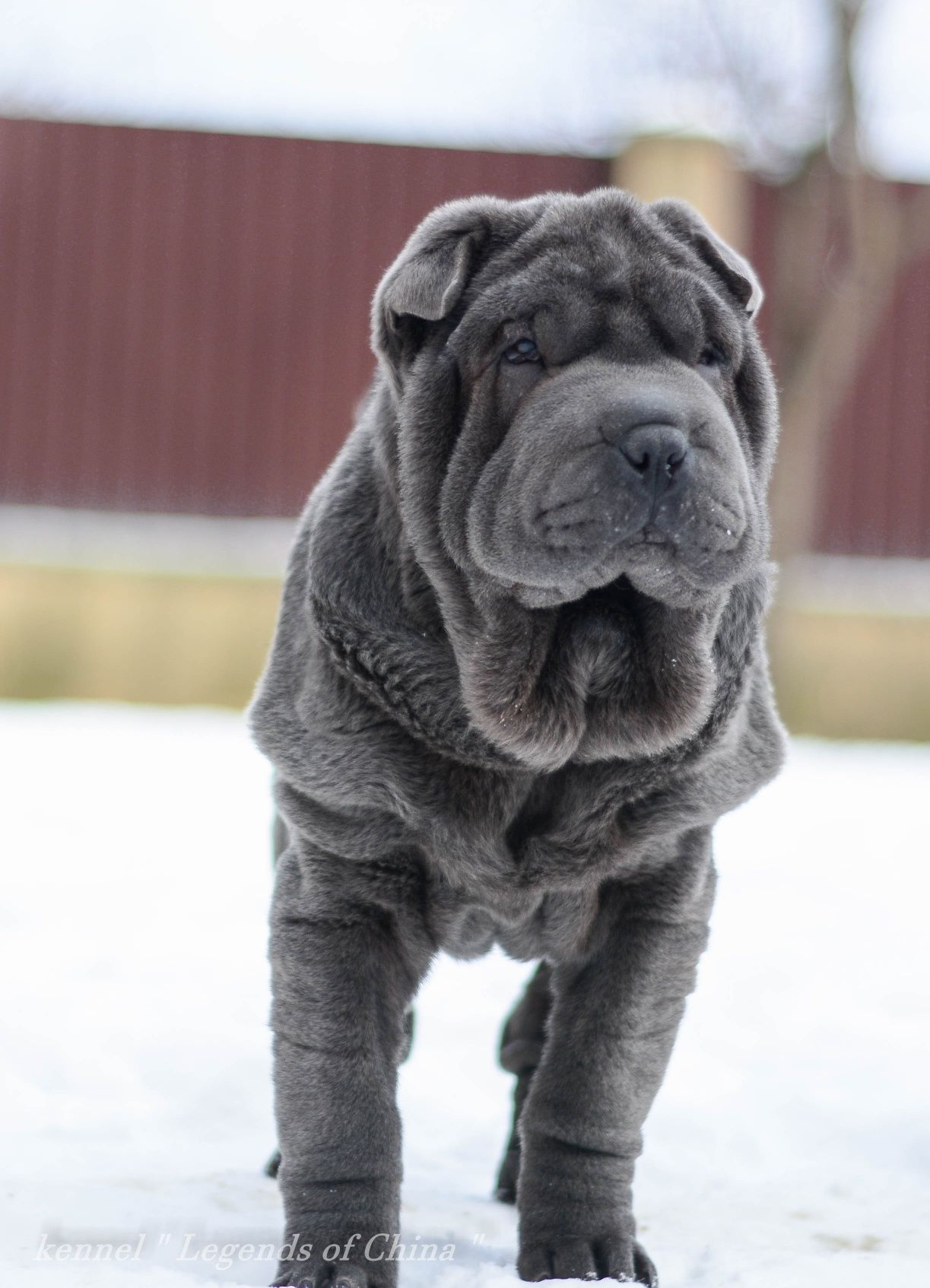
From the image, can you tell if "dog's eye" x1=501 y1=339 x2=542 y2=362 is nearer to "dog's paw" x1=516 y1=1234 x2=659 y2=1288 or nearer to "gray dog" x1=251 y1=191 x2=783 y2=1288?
"gray dog" x1=251 y1=191 x2=783 y2=1288

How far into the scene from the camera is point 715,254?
90.0 inches

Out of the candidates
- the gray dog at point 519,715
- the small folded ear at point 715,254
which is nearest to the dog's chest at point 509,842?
the gray dog at point 519,715

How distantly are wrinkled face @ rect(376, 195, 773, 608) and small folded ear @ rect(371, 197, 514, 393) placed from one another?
0.03 meters

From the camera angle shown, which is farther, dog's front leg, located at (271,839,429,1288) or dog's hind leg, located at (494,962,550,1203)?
dog's hind leg, located at (494,962,550,1203)

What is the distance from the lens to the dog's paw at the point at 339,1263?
210 centimetres

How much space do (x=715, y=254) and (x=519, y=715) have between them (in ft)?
2.43

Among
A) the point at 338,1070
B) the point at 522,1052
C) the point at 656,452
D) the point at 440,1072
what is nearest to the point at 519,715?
the point at 656,452

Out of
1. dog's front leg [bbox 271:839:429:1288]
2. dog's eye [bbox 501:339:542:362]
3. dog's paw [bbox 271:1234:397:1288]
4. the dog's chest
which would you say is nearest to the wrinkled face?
dog's eye [bbox 501:339:542:362]

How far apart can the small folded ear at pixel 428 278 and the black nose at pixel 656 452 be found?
387mm

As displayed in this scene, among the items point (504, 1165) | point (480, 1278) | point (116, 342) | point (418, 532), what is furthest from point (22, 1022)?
point (116, 342)

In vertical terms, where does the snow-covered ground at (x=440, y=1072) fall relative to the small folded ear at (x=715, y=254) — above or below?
below

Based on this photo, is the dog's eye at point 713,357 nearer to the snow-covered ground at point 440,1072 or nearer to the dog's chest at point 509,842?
the dog's chest at point 509,842

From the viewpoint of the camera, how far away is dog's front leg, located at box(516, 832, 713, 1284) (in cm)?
228

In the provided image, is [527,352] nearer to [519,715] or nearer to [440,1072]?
[519,715]
